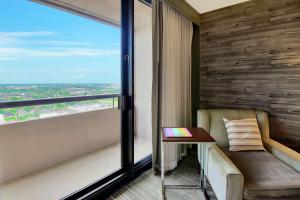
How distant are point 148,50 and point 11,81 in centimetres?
227

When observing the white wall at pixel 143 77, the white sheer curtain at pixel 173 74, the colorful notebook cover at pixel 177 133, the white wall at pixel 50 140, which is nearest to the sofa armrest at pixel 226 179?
the colorful notebook cover at pixel 177 133

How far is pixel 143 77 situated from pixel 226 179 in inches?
102

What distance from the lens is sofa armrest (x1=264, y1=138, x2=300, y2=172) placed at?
157 centimetres

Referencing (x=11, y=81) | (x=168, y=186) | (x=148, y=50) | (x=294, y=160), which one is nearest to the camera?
(x=294, y=160)

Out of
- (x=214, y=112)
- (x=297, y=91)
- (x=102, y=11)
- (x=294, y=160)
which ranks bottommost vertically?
(x=294, y=160)

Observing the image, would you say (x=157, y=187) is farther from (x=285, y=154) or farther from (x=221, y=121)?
(x=285, y=154)

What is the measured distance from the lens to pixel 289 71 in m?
2.24

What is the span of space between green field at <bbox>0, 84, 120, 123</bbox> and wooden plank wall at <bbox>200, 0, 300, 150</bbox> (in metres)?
1.65

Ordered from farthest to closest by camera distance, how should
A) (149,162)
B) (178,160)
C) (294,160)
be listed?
(178,160) < (149,162) < (294,160)

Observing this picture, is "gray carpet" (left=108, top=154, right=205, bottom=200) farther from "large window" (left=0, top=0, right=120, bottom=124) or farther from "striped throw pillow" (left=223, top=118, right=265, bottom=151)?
"large window" (left=0, top=0, right=120, bottom=124)

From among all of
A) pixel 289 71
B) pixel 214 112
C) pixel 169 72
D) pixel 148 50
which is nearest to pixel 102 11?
pixel 148 50

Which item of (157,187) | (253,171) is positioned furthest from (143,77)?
(253,171)

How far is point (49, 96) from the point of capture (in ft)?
8.25

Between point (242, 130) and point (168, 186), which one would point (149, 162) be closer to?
point (168, 186)
